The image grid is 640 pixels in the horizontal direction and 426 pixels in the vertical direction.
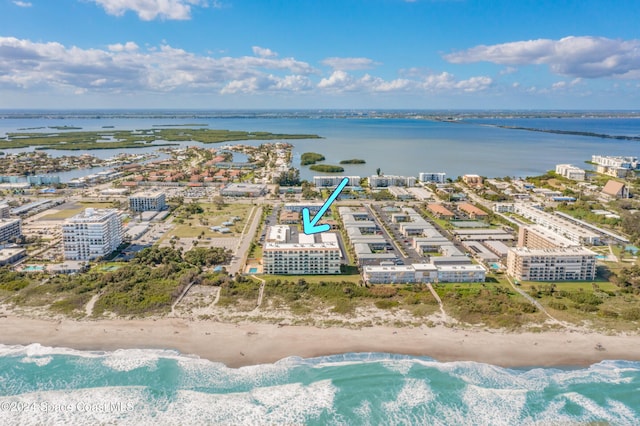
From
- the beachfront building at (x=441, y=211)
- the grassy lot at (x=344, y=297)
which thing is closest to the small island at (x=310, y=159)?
the beachfront building at (x=441, y=211)

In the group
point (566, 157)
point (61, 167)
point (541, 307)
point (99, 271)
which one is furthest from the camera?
point (566, 157)

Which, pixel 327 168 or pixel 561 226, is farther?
pixel 327 168

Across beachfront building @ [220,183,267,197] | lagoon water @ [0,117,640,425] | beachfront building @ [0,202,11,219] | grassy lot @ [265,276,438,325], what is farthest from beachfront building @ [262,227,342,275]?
beachfront building @ [0,202,11,219]

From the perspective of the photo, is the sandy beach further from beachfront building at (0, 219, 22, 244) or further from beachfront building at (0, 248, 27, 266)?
beachfront building at (0, 219, 22, 244)

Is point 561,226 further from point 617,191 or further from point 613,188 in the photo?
point 613,188

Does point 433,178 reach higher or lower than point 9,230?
higher

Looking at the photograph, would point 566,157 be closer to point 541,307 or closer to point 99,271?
point 541,307

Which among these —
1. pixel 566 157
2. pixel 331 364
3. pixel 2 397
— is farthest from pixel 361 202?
pixel 566 157

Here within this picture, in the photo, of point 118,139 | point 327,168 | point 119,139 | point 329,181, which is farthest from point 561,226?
point 118,139
